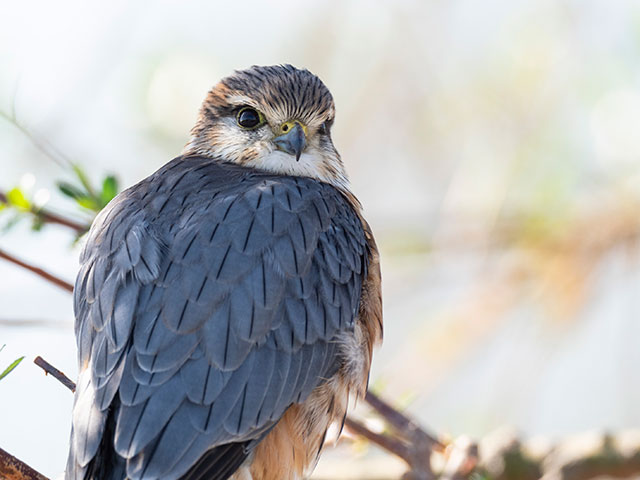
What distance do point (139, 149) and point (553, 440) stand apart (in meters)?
4.17

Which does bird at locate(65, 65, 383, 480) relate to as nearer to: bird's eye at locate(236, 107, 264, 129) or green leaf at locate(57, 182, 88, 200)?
bird's eye at locate(236, 107, 264, 129)

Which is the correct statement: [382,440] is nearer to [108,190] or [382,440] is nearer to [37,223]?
[108,190]

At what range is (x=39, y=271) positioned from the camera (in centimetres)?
387

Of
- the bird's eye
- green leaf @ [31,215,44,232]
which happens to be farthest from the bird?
green leaf @ [31,215,44,232]

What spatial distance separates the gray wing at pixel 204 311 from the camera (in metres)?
3.38

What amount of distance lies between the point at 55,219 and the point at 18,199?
221 mm

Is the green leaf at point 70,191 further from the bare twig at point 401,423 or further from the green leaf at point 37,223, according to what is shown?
the bare twig at point 401,423

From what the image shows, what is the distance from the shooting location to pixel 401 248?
23.9 feet

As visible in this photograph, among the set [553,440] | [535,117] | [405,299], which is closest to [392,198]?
[405,299]

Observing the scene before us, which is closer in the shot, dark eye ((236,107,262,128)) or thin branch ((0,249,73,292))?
thin branch ((0,249,73,292))

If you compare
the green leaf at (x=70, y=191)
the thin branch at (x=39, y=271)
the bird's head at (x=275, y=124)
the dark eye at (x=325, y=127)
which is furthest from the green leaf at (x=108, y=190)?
the dark eye at (x=325, y=127)

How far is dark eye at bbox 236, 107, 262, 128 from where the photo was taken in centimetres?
487

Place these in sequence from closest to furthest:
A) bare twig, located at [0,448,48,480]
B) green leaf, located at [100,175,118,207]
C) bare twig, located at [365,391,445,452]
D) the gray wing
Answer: bare twig, located at [0,448,48,480] → the gray wing → bare twig, located at [365,391,445,452] → green leaf, located at [100,175,118,207]

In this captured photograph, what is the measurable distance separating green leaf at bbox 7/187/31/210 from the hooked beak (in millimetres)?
1241
